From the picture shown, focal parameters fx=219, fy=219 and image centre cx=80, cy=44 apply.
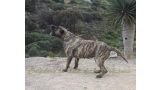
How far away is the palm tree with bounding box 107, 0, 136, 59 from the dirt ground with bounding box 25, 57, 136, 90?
138cm

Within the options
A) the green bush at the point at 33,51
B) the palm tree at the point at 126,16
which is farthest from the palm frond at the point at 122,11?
the green bush at the point at 33,51

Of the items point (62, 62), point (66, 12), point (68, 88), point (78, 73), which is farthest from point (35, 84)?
point (66, 12)

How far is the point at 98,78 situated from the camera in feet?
15.6

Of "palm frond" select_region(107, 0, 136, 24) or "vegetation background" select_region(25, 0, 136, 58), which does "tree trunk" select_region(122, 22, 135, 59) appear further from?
"vegetation background" select_region(25, 0, 136, 58)

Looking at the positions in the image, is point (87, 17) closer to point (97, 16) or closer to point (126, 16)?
point (97, 16)

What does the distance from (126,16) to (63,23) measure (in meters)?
2.52

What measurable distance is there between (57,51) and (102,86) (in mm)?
4411

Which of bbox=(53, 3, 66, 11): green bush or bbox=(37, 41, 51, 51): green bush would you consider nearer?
bbox=(37, 41, 51, 51): green bush

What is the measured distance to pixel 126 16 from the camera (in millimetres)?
6996

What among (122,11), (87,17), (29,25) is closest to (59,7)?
(87,17)

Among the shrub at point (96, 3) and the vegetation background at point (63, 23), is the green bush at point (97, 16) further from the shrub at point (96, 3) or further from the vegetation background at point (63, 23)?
the shrub at point (96, 3)

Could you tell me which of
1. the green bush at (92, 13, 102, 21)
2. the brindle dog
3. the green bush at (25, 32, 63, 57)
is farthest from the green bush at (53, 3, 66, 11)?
the brindle dog

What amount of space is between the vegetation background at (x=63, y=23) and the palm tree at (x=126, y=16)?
2.61 feet

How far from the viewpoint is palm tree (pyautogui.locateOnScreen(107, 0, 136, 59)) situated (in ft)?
22.4
